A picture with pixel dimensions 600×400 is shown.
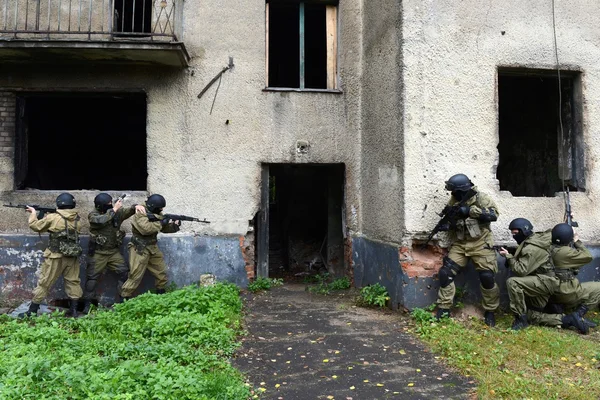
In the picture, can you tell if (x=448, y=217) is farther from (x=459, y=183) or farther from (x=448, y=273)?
(x=448, y=273)

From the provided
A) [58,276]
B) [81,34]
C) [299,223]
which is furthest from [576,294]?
[81,34]

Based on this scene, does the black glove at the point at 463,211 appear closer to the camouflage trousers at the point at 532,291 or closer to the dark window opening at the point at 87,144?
the camouflage trousers at the point at 532,291

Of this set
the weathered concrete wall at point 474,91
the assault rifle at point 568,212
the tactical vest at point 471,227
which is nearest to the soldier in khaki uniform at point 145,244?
the weathered concrete wall at point 474,91

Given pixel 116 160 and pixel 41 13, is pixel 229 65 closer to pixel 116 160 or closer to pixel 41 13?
pixel 41 13

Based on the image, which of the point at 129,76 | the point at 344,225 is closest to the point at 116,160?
the point at 129,76

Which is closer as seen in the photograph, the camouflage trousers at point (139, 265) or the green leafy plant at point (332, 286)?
the camouflage trousers at point (139, 265)

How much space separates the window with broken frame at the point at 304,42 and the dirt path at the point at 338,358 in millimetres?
3895

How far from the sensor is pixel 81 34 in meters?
6.92

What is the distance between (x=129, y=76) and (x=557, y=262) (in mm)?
6502

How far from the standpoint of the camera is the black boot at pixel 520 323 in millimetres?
5527

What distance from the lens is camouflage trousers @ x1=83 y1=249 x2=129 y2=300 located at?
6652 millimetres

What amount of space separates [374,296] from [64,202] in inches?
175

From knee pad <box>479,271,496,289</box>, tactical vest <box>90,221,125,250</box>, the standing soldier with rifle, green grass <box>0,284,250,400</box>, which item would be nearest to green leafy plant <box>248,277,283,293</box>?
green grass <box>0,284,250,400</box>

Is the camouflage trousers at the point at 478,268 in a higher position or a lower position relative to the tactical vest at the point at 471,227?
lower
